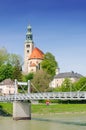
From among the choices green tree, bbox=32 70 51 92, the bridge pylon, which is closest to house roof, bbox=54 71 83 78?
green tree, bbox=32 70 51 92

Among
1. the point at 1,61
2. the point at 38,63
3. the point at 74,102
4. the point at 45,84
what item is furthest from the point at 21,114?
the point at 38,63

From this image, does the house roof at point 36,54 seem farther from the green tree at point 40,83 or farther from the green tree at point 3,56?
the green tree at point 40,83

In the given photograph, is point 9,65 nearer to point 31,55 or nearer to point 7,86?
point 7,86

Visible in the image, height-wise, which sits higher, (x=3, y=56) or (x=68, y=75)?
(x=3, y=56)

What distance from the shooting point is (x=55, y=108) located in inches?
3054

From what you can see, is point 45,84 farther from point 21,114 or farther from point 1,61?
point 21,114

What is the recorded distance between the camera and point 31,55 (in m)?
158

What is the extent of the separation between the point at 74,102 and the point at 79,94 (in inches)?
1538

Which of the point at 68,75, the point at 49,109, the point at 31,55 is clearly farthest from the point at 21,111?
the point at 31,55

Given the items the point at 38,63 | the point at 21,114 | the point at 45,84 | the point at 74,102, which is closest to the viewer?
the point at 21,114

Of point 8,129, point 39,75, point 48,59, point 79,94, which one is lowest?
point 8,129

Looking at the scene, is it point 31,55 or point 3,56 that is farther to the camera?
point 31,55

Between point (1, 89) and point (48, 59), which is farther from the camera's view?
point (48, 59)

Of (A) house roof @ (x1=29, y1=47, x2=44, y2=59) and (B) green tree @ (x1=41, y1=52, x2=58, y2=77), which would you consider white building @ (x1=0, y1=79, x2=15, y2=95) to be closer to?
(B) green tree @ (x1=41, y1=52, x2=58, y2=77)
